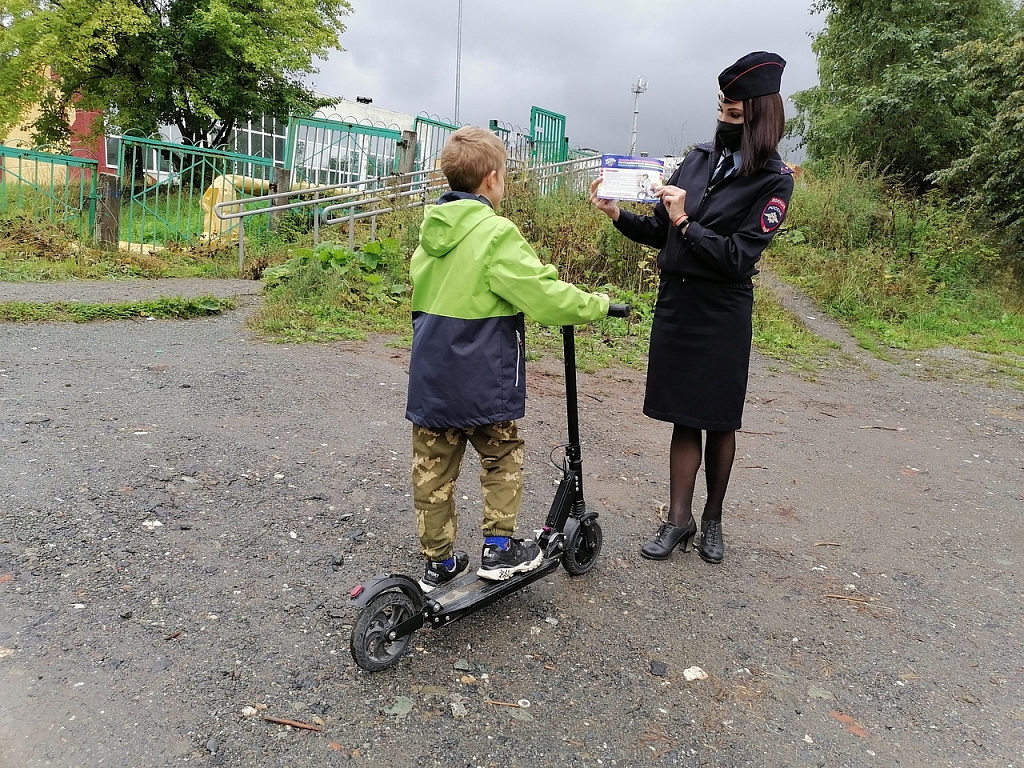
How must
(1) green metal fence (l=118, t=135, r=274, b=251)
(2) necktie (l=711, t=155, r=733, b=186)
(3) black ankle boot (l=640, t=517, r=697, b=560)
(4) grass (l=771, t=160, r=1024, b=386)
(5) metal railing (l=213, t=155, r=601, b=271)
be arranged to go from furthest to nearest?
(1) green metal fence (l=118, t=135, r=274, b=251), (5) metal railing (l=213, t=155, r=601, b=271), (4) grass (l=771, t=160, r=1024, b=386), (3) black ankle boot (l=640, t=517, r=697, b=560), (2) necktie (l=711, t=155, r=733, b=186)

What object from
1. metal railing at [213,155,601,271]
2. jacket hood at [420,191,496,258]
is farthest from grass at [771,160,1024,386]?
jacket hood at [420,191,496,258]

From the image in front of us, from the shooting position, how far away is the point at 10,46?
19766 millimetres

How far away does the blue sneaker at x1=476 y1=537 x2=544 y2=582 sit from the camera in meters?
2.77

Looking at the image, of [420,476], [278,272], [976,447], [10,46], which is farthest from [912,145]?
[10,46]

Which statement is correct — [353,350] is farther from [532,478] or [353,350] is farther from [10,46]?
[10,46]

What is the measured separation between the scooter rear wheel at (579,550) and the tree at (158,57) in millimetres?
20040

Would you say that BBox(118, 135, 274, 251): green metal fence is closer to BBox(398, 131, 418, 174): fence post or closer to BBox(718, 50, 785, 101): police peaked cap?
BBox(398, 131, 418, 174): fence post

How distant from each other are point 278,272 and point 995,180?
38.1 feet

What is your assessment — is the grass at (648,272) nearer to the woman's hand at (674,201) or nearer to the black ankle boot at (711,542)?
the black ankle boot at (711,542)

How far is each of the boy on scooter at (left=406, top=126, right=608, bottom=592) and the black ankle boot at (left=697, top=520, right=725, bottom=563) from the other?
1.24m

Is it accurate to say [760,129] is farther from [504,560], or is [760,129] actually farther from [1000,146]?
[1000,146]

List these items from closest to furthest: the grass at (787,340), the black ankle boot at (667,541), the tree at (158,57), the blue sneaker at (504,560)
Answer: the blue sneaker at (504,560), the black ankle boot at (667,541), the grass at (787,340), the tree at (158,57)

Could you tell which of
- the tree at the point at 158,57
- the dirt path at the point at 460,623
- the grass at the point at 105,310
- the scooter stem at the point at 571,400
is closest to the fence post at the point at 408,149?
the tree at the point at 158,57

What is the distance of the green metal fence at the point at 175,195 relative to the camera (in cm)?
1174
